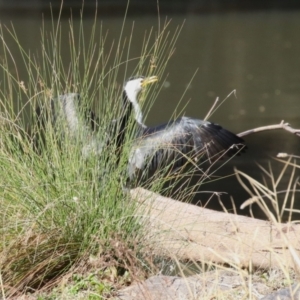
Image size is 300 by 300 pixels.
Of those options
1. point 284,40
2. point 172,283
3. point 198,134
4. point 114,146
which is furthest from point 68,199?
point 284,40

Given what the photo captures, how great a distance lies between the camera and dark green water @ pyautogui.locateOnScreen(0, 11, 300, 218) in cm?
728

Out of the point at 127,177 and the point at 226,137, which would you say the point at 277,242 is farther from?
the point at 226,137

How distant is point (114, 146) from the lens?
3055mm

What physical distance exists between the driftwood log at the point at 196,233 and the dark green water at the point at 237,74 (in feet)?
5.26

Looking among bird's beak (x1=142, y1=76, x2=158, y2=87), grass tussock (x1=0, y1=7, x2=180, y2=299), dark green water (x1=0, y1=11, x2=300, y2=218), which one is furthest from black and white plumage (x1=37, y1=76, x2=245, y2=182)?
dark green water (x1=0, y1=11, x2=300, y2=218)

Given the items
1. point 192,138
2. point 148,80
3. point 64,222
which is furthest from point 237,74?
point 64,222

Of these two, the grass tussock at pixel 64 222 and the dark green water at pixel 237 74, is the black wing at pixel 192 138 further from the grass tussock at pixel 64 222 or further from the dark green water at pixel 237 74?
the grass tussock at pixel 64 222

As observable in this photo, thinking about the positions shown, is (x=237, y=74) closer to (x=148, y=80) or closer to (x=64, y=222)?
(x=148, y=80)

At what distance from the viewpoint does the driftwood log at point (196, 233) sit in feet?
9.84

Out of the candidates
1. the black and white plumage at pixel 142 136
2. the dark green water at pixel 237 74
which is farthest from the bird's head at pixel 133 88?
the dark green water at pixel 237 74

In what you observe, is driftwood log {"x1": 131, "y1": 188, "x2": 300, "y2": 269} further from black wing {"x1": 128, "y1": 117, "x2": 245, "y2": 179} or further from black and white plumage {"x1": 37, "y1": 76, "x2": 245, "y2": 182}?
black wing {"x1": 128, "y1": 117, "x2": 245, "y2": 179}

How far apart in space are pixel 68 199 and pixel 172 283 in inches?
18.3

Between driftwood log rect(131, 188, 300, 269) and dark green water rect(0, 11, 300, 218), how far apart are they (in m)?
1.60

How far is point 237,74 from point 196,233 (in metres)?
7.59
